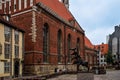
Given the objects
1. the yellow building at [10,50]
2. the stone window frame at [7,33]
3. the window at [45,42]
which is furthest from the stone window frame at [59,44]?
the stone window frame at [7,33]

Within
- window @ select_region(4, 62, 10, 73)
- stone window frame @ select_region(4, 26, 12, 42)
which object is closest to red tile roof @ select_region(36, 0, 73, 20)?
stone window frame @ select_region(4, 26, 12, 42)

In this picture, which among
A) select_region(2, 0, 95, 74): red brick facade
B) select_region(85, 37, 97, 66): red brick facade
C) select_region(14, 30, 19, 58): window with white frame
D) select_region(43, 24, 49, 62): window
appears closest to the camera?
select_region(14, 30, 19, 58): window with white frame

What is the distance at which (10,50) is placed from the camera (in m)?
40.2

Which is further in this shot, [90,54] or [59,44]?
[90,54]

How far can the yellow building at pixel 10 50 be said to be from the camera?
3816 centimetres

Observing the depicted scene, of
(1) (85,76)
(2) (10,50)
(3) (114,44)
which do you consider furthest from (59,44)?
(3) (114,44)

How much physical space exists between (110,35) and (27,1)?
64.9 metres

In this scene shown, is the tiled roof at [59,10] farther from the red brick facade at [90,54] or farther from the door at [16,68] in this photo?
the door at [16,68]

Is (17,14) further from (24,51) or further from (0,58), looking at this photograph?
(0,58)

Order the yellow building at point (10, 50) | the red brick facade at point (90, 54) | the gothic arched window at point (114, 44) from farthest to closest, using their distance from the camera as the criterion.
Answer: the gothic arched window at point (114, 44), the red brick facade at point (90, 54), the yellow building at point (10, 50)

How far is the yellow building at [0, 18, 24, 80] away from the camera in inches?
1502

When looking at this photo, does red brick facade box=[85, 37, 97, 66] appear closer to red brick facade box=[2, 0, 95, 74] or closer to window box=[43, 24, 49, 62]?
red brick facade box=[2, 0, 95, 74]

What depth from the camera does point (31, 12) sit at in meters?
46.2

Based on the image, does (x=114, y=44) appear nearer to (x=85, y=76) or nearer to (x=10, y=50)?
(x=10, y=50)
